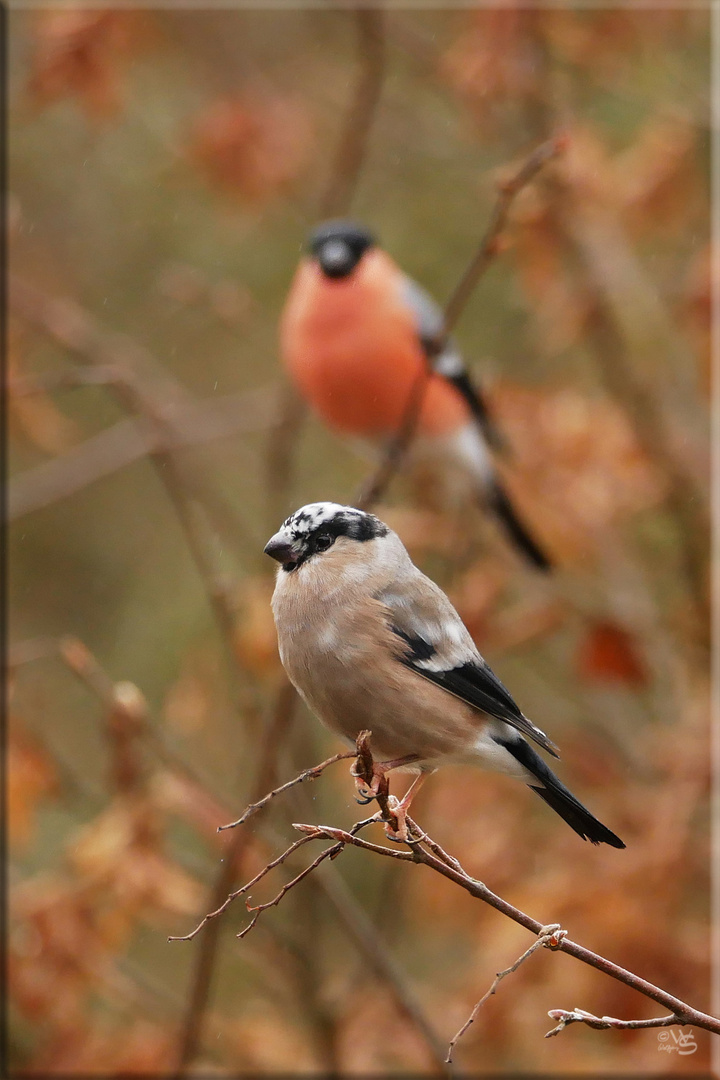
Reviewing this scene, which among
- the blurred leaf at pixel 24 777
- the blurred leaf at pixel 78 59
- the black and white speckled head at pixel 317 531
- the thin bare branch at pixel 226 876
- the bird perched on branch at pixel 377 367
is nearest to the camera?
the black and white speckled head at pixel 317 531

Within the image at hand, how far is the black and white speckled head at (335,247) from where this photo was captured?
Result: 279 centimetres

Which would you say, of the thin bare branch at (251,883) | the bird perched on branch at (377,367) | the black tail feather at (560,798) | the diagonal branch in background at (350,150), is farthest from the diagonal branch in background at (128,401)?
the thin bare branch at (251,883)

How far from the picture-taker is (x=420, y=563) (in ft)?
10.4

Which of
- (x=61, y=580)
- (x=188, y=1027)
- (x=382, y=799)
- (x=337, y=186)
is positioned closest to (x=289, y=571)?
(x=382, y=799)

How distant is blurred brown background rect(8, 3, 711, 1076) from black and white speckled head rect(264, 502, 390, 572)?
0.60 metres

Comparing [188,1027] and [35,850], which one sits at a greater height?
[35,850]

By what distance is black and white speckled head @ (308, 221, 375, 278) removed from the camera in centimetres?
279

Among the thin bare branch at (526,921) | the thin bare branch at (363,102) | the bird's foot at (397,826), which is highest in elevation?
the thin bare branch at (363,102)

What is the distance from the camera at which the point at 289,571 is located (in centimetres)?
129

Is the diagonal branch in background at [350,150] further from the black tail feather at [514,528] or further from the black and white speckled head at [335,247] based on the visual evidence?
the black tail feather at [514,528]

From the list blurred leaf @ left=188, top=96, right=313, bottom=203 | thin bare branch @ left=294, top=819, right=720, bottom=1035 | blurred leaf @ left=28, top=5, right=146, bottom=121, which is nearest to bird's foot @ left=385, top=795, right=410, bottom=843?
thin bare branch @ left=294, top=819, right=720, bottom=1035

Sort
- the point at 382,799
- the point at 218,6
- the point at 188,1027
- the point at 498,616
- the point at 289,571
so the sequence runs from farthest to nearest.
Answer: the point at 218,6
the point at 498,616
the point at 188,1027
the point at 289,571
the point at 382,799

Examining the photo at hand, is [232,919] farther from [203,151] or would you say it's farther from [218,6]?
[218,6]

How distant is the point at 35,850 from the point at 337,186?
303cm
